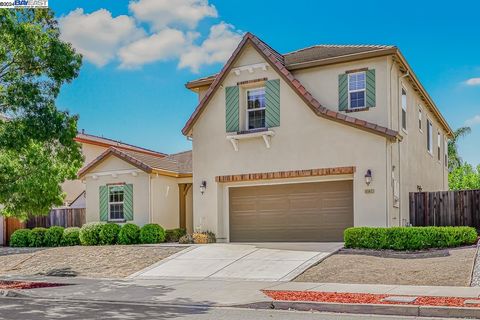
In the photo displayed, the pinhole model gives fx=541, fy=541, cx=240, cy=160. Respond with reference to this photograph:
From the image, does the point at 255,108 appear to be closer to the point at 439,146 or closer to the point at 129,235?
the point at 129,235

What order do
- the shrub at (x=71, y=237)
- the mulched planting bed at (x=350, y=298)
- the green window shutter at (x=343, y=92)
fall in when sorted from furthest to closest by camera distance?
the shrub at (x=71, y=237) < the green window shutter at (x=343, y=92) < the mulched planting bed at (x=350, y=298)

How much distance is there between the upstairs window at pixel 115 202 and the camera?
24.9 m

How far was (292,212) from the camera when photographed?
20.7 m

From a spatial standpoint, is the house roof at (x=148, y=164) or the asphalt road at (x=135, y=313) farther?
the house roof at (x=148, y=164)

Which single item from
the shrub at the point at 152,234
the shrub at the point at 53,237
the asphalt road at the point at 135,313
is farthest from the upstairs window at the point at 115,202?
the asphalt road at the point at 135,313

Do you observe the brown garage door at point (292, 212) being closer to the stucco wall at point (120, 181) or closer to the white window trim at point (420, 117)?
the stucco wall at point (120, 181)

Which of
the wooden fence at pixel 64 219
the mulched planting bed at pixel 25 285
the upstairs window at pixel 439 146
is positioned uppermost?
the upstairs window at pixel 439 146

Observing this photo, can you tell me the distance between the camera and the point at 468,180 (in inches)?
1810

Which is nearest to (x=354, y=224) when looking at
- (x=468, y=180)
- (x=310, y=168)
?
(x=310, y=168)

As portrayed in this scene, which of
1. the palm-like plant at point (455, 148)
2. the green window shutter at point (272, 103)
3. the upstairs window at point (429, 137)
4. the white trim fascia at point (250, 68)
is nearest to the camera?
the green window shutter at point (272, 103)

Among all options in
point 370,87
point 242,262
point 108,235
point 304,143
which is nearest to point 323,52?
point 370,87

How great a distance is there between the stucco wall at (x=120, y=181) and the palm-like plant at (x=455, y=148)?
28470 millimetres

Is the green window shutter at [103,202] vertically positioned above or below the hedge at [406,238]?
above

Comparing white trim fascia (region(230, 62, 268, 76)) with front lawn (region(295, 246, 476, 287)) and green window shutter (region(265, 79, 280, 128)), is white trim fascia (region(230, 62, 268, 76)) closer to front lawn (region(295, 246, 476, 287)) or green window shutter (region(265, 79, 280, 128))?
green window shutter (region(265, 79, 280, 128))
